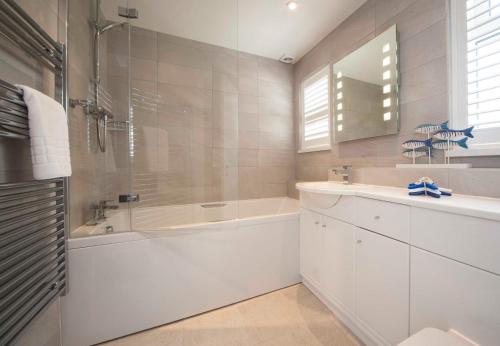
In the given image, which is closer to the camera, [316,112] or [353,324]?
[353,324]

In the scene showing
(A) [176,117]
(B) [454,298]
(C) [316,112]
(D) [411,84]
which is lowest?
(B) [454,298]

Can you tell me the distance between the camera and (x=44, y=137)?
2.70 feet

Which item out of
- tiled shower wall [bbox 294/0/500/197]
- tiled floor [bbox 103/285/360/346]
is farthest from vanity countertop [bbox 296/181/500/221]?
tiled floor [bbox 103/285/360/346]

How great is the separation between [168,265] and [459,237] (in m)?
1.55

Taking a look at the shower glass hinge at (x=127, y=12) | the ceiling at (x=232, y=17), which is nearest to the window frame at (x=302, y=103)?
the ceiling at (x=232, y=17)

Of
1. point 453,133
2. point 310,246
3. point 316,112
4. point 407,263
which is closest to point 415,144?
point 453,133

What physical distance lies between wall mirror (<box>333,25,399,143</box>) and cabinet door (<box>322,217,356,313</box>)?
2.70ft

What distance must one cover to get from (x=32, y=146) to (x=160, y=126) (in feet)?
2.73

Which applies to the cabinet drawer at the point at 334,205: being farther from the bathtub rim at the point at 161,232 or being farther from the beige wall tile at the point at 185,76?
the beige wall tile at the point at 185,76

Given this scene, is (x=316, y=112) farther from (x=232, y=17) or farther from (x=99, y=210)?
(x=99, y=210)

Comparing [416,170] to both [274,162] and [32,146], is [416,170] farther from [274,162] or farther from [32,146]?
[32,146]

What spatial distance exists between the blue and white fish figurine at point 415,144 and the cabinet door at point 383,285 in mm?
660

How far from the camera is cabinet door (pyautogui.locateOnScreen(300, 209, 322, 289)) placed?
1.52 m

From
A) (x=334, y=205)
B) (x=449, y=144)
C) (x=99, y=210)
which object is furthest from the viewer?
(x=99, y=210)
